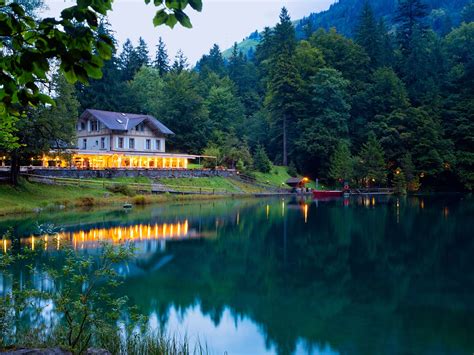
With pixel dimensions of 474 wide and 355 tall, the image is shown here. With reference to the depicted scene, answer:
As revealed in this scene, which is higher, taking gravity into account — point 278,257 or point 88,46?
point 88,46

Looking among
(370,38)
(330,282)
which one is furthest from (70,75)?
(370,38)

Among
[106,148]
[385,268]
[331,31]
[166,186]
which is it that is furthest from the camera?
[331,31]

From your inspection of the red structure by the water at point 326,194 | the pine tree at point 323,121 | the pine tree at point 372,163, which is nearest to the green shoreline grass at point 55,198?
the red structure by the water at point 326,194

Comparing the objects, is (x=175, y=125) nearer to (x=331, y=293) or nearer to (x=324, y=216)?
(x=324, y=216)

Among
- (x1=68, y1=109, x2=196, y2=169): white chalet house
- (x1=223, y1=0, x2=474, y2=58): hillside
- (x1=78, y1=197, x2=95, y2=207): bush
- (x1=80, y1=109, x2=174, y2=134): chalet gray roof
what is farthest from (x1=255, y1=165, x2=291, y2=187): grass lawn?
(x1=223, y1=0, x2=474, y2=58): hillside

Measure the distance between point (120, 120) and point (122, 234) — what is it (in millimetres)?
35094

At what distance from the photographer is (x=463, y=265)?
18.5 m

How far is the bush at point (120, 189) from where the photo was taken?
140ft

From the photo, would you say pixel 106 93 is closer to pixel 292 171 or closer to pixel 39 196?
pixel 292 171

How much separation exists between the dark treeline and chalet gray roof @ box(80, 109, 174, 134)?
23.0 feet

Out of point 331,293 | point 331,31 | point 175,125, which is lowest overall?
point 331,293

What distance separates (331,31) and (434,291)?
69593 mm

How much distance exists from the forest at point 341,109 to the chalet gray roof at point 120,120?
6.30 m

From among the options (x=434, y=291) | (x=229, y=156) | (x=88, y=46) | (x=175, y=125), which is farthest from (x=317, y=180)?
(x=88, y=46)
